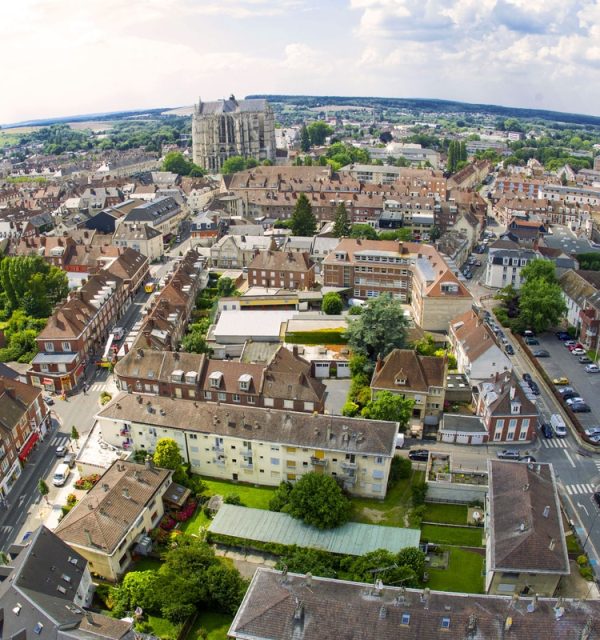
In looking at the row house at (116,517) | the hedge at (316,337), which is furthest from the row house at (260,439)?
the hedge at (316,337)

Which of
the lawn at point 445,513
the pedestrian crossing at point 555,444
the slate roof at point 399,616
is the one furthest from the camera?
the pedestrian crossing at point 555,444

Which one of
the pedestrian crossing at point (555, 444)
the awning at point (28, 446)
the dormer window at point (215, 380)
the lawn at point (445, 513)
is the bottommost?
the lawn at point (445, 513)

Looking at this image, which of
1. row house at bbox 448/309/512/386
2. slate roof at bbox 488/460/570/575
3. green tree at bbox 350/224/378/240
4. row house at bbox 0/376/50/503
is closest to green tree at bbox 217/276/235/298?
green tree at bbox 350/224/378/240

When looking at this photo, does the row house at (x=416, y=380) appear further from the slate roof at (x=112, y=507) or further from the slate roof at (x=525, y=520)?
the slate roof at (x=112, y=507)

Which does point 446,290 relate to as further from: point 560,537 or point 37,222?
point 37,222

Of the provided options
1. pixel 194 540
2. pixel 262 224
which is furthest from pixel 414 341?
pixel 262 224
